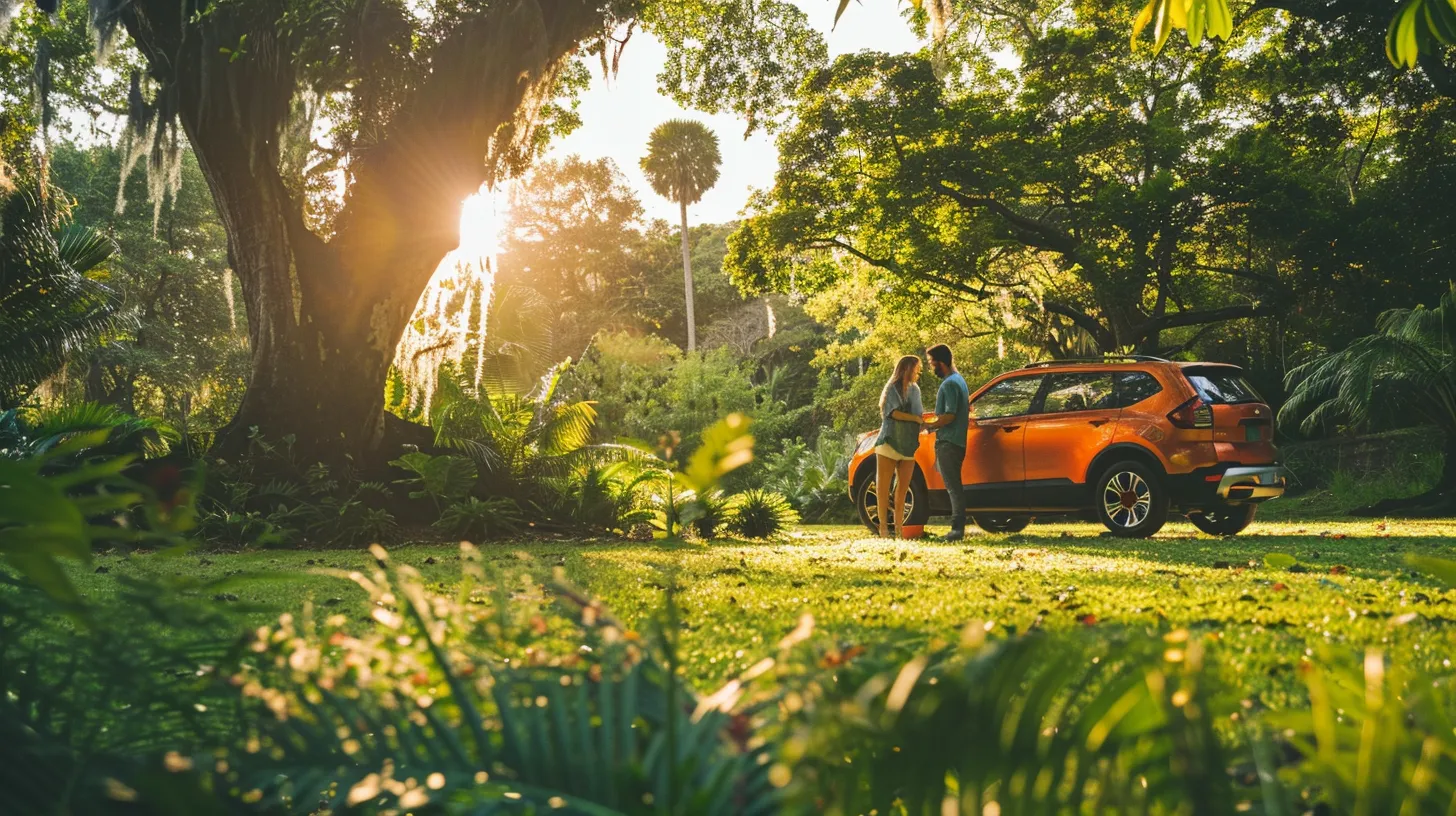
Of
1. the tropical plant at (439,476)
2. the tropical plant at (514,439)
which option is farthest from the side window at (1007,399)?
the tropical plant at (439,476)

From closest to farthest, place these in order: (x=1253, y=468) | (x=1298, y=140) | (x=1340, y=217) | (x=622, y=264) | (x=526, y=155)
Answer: (x=1253, y=468)
(x=526, y=155)
(x=1340, y=217)
(x=1298, y=140)
(x=622, y=264)

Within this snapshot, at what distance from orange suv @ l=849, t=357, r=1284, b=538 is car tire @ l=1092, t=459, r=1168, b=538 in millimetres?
12

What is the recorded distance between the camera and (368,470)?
511 inches

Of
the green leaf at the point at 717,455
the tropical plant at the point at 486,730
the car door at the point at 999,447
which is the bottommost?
the tropical plant at the point at 486,730

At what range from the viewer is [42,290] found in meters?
14.5

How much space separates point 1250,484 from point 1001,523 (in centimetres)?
432

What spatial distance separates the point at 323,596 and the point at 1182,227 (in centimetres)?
1989

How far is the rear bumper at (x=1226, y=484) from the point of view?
439 inches

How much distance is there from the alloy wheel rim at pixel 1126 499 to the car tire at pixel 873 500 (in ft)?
8.30

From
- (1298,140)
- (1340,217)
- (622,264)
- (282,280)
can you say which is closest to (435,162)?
(282,280)

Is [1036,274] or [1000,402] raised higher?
[1036,274]

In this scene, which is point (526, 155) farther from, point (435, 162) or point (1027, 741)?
point (1027, 741)

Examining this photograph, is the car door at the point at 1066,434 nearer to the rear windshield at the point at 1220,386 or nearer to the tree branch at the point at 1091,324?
the rear windshield at the point at 1220,386

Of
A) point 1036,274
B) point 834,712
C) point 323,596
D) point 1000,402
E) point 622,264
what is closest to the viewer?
point 834,712
